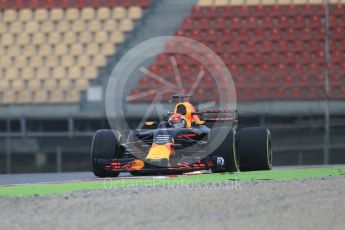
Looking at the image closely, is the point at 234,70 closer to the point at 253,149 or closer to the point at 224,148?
the point at 253,149

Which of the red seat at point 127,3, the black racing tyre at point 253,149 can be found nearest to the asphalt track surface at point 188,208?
the black racing tyre at point 253,149

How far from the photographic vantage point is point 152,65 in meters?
22.7

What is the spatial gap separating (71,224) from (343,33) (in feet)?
55.0

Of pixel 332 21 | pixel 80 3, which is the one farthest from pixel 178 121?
pixel 80 3

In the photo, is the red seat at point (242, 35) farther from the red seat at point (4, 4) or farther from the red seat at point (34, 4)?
the red seat at point (4, 4)

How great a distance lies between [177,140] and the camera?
13453 millimetres

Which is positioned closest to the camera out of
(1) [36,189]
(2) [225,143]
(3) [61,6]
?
(1) [36,189]

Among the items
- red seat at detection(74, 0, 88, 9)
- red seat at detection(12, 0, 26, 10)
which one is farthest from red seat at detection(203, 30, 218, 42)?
red seat at detection(12, 0, 26, 10)

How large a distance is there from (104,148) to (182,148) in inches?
48.4

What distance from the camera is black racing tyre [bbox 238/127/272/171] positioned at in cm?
1363

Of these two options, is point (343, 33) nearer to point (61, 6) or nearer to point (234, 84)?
point (234, 84)

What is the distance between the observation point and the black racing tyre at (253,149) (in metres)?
13.6

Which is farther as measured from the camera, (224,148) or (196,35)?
(196,35)

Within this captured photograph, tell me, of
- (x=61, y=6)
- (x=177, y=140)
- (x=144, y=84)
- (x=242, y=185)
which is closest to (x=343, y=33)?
(x=144, y=84)
